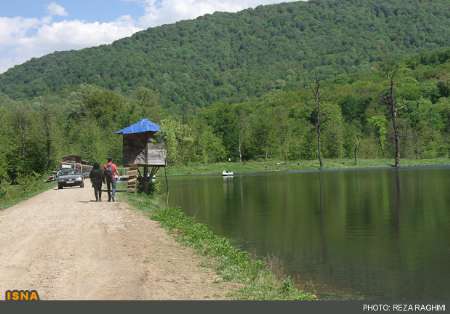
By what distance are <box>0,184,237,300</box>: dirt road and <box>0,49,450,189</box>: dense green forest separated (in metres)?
75.4

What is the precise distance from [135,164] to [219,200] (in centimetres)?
605

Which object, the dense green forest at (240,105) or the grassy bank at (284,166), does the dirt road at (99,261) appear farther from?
the grassy bank at (284,166)

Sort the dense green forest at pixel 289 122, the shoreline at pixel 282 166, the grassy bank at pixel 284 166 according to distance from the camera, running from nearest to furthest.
A: the shoreline at pixel 282 166 < the grassy bank at pixel 284 166 < the dense green forest at pixel 289 122

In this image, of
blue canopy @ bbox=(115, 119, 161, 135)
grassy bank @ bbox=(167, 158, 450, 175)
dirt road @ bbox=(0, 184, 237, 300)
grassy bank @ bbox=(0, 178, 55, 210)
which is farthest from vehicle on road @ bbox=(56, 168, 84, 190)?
grassy bank @ bbox=(167, 158, 450, 175)

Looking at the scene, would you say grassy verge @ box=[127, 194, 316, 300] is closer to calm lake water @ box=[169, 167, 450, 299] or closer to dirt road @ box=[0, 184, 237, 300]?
dirt road @ box=[0, 184, 237, 300]

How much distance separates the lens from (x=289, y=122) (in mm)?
128750

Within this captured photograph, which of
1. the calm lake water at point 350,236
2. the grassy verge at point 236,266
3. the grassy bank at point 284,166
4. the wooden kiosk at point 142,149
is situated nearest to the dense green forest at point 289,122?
the grassy bank at point 284,166

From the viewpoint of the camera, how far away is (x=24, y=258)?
14.8 metres

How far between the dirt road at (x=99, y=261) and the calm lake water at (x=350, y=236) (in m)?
2.98

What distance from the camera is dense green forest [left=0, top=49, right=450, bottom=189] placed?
114188mm

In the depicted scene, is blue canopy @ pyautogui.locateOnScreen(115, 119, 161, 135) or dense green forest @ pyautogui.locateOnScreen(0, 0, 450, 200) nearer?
blue canopy @ pyautogui.locateOnScreen(115, 119, 161, 135)

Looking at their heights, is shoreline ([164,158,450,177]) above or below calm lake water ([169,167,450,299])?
below

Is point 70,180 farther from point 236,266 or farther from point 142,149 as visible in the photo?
point 236,266

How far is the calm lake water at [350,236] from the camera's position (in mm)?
14297
